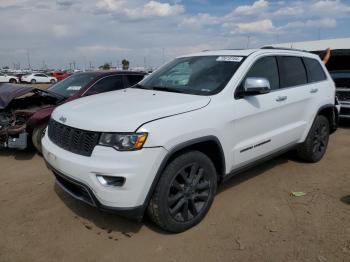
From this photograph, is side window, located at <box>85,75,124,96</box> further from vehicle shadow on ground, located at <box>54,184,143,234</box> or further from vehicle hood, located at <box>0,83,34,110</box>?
vehicle shadow on ground, located at <box>54,184,143,234</box>

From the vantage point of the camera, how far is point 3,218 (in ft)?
12.8

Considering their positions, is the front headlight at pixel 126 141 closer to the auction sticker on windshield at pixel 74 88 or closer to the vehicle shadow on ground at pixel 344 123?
the auction sticker on windshield at pixel 74 88

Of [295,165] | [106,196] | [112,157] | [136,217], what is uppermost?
[112,157]

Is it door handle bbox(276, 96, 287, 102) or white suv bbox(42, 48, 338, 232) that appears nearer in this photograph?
white suv bbox(42, 48, 338, 232)

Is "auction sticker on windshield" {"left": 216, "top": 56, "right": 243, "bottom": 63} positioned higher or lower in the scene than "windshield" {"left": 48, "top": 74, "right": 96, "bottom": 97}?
higher

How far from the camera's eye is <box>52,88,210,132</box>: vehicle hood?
311 cm

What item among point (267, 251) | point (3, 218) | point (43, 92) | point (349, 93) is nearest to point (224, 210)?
point (267, 251)

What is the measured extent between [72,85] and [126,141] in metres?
4.32

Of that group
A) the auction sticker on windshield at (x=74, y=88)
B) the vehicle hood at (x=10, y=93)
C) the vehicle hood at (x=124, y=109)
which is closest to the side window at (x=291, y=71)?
the vehicle hood at (x=124, y=109)

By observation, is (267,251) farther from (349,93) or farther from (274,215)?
(349,93)

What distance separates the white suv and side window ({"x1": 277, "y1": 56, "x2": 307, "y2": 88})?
2 centimetres

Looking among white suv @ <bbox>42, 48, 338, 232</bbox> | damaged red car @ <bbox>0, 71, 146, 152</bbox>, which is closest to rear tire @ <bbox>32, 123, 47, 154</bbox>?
damaged red car @ <bbox>0, 71, 146, 152</bbox>

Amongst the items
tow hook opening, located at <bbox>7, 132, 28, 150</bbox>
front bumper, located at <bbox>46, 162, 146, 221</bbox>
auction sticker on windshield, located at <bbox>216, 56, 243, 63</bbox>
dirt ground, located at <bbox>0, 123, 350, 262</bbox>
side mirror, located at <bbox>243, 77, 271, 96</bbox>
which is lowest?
dirt ground, located at <bbox>0, 123, 350, 262</bbox>

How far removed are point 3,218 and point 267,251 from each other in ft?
9.20
